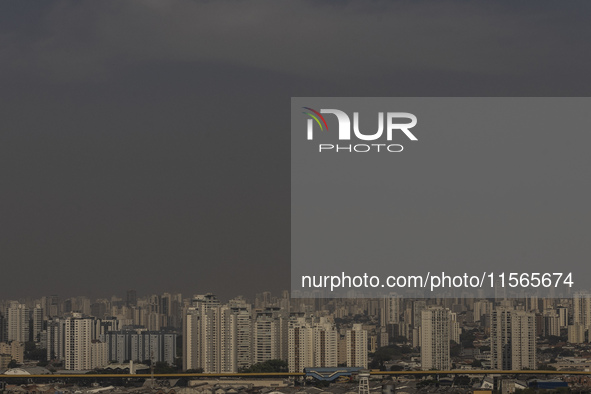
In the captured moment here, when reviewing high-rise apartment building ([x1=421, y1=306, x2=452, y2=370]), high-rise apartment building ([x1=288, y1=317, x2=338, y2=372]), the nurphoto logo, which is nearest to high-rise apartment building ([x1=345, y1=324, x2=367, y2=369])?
high-rise apartment building ([x1=288, y1=317, x2=338, y2=372])

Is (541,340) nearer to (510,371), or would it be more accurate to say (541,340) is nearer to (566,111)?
(510,371)

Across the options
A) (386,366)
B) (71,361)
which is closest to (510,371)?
(386,366)

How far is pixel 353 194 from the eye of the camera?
122 inches

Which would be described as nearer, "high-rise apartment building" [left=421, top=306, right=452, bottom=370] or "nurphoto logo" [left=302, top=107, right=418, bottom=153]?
"nurphoto logo" [left=302, top=107, right=418, bottom=153]

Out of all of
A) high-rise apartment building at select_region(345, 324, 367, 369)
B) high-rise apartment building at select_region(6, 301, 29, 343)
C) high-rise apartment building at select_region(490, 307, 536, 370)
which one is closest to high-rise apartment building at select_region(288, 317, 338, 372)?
high-rise apartment building at select_region(345, 324, 367, 369)

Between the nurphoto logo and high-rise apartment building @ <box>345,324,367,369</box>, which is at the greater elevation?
the nurphoto logo

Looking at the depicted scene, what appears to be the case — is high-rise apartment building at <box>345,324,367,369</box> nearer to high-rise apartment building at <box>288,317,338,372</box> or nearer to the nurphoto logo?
high-rise apartment building at <box>288,317,338,372</box>

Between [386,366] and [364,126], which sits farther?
[386,366]

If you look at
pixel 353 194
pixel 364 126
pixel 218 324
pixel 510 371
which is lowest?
pixel 510 371

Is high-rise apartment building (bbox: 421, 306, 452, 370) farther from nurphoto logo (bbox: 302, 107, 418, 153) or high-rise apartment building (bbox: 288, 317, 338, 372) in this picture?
nurphoto logo (bbox: 302, 107, 418, 153)

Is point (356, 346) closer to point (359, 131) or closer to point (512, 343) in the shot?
point (512, 343)

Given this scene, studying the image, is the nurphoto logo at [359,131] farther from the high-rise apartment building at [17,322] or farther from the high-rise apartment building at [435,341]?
the high-rise apartment building at [17,322]

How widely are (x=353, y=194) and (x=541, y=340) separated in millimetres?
1231

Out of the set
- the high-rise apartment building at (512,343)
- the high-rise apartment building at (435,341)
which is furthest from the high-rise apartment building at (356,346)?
the high-rise apartment building at (512,343)
